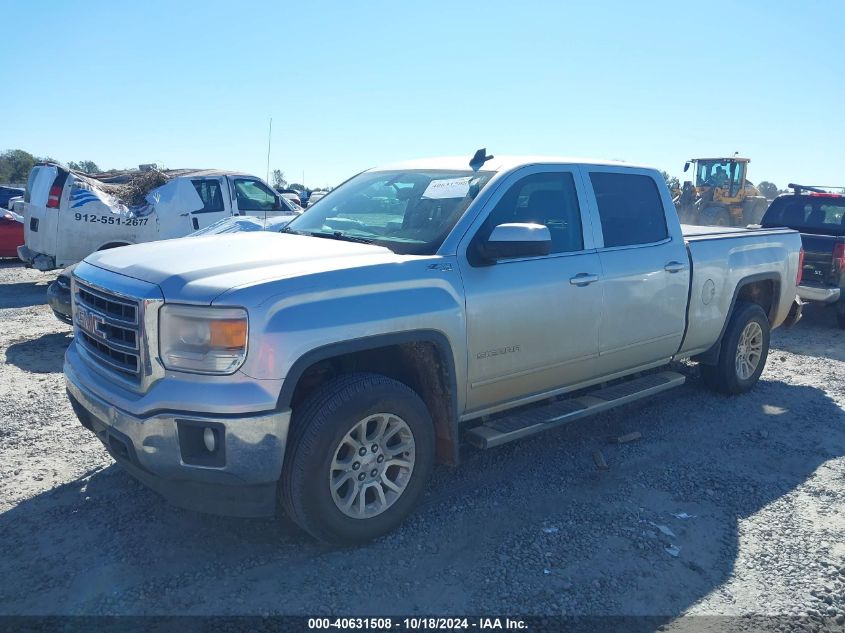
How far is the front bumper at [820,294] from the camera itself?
361 inches

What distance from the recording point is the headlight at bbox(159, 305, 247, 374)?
3.03m

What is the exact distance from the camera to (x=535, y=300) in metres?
4.13

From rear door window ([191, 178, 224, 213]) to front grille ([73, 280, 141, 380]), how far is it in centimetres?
739

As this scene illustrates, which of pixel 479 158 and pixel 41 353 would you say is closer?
pixel 479 158

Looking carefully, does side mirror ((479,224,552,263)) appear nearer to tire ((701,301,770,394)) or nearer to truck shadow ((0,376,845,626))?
truck shadow ((0,376,845,626))

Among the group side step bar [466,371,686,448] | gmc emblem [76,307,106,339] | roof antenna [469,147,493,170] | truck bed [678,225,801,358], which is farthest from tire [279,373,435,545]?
truck bed [678,225,801,358]

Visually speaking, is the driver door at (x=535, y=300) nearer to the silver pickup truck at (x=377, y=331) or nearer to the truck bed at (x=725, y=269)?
the silver pickup truck at (x=377, y=331)

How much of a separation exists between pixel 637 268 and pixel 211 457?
3.18m

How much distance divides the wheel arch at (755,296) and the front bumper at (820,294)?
3.06 metres

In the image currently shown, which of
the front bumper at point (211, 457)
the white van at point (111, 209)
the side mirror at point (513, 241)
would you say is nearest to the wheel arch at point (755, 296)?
the side mirror at point (513, 241)

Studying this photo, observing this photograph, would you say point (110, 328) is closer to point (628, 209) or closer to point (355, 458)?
point (355, 458)

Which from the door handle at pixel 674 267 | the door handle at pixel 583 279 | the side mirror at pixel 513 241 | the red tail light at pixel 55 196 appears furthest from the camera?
the red tail light at pixel 55 196

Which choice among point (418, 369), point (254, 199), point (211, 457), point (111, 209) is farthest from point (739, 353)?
point (111, 209)

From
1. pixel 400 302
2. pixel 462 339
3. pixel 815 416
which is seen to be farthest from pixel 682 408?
pixel 400 302
